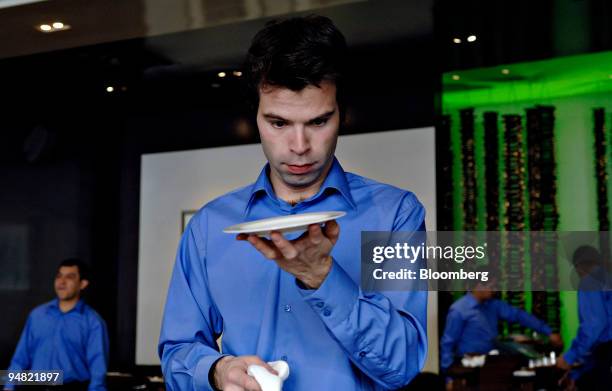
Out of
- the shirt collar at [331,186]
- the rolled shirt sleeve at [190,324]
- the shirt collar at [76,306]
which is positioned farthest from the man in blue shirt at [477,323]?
the shirt collar at [76,306]

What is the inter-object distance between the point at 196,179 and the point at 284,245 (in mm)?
3790

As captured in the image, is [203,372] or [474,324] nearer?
[203,372]

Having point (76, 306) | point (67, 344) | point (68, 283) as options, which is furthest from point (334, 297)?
point (68, 283)

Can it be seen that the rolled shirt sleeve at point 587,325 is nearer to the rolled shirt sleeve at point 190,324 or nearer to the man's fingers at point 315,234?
the rolled shirt sleeve at point 190,324

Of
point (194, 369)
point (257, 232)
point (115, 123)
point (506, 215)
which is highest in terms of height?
point (115, 123)

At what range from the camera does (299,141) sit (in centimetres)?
136

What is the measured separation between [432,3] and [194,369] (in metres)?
2.57

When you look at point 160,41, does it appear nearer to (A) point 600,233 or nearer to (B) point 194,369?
(A) point 600,233

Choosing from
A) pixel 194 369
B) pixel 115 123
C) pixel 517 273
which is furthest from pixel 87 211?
pixel 194 369

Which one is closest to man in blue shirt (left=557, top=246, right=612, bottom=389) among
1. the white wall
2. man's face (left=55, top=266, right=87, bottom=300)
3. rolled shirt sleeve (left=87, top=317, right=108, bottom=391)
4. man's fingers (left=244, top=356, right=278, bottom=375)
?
the white wall

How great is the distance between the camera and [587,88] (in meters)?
3.26

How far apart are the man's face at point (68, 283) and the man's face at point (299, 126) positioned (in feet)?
10.5

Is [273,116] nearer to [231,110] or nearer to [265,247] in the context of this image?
[265,247]

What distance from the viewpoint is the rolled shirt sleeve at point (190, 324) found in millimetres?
1313
